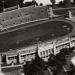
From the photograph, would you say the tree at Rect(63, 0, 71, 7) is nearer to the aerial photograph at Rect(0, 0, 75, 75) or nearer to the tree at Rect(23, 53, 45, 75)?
the aerial photograph at Rect(0, 0, 75, 75)

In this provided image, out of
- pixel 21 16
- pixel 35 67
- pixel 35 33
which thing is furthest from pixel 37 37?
pixel 35 67

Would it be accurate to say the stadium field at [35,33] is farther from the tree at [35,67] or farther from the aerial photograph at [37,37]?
the tree at [35,67]

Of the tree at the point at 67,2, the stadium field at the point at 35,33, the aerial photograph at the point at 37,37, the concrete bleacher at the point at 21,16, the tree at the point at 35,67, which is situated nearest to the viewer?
the tree at the point at 35,67

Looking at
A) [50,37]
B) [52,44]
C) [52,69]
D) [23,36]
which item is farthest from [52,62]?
[23,36]

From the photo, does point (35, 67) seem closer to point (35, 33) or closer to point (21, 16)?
point (35, 33)

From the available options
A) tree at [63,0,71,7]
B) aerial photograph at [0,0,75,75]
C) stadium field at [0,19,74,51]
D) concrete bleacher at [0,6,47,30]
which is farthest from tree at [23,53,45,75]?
tree at [63,0,71,7]

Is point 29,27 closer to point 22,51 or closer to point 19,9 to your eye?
point 19,9

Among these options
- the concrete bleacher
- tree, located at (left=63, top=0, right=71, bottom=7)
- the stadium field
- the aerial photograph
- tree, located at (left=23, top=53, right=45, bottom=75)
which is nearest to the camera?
tree, located at (left=23, top=53, right=45, bottom=75)

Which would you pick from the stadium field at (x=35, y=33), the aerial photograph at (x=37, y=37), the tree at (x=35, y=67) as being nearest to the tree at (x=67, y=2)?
the aerial photograph at (x=37, y=37)
